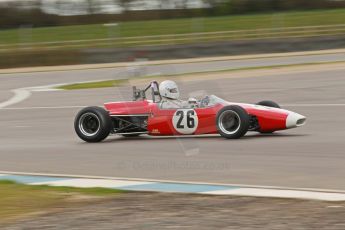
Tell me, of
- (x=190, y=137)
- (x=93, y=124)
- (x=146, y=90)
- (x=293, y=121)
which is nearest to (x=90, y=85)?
(x=93, y=124)

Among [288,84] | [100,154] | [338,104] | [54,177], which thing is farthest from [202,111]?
[288,84]

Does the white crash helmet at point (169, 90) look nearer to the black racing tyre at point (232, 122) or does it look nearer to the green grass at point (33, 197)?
the black racing tyre at point (232, 122)

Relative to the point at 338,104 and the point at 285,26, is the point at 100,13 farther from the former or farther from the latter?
the point at 338,104

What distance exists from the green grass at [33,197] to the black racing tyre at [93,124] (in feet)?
12.1

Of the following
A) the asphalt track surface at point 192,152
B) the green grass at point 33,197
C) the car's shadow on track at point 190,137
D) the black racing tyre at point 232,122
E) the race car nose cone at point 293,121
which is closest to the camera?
the green grass at point 33,197

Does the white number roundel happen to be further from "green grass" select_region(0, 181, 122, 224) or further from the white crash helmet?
"green grass" select_region(0, 181, 122, 224)

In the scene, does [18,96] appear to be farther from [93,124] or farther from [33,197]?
[33,197]

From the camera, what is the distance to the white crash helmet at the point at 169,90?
40.2ft

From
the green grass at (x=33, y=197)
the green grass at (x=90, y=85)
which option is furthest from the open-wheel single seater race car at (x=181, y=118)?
the green grass at (x=90, y=85)

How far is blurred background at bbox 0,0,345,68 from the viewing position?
4128cm

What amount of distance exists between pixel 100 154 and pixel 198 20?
39.1 metres

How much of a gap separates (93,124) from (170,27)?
37.8 meters

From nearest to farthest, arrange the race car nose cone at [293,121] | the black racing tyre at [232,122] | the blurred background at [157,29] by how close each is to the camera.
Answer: the black racing tyre at [232,122] < the race car nose cone at [293,121] < the blurred background at [157,29]

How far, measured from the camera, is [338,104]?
17812 millimetres
